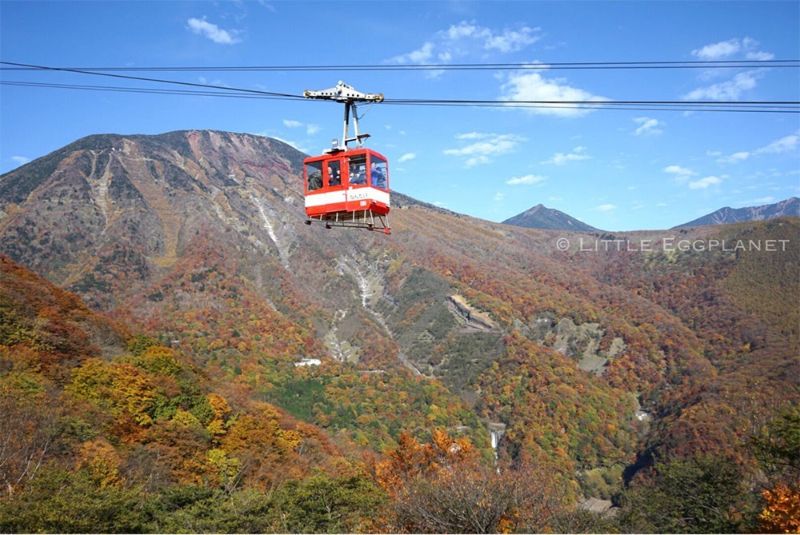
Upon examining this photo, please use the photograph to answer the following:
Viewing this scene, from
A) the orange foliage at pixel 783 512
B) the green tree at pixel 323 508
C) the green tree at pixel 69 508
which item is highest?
the green tree at pixel 69 508

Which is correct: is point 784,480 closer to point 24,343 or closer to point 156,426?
point 156,426

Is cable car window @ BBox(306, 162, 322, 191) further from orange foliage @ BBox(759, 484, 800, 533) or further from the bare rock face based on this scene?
the bare rock face

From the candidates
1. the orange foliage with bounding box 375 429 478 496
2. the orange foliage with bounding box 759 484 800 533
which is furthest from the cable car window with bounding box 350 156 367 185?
the orange foliage with bounding box 375 429 478 496

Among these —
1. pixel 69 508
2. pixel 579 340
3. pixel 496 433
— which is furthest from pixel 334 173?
pixel 579 340

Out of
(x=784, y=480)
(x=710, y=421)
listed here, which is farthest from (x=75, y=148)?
(x=784, y=480)

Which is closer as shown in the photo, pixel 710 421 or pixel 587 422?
pixel 710 421

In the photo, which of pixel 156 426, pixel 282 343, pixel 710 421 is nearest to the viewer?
pixel 156 426

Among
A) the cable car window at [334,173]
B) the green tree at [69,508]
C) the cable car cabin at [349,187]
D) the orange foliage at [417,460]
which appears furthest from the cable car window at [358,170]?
the orange foliage at [417,460]

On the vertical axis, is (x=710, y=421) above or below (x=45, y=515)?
below

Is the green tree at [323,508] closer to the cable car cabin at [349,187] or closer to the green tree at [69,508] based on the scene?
the green tree at [69,508]

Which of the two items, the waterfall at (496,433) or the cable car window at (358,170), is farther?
the waterfall at (496,433)
